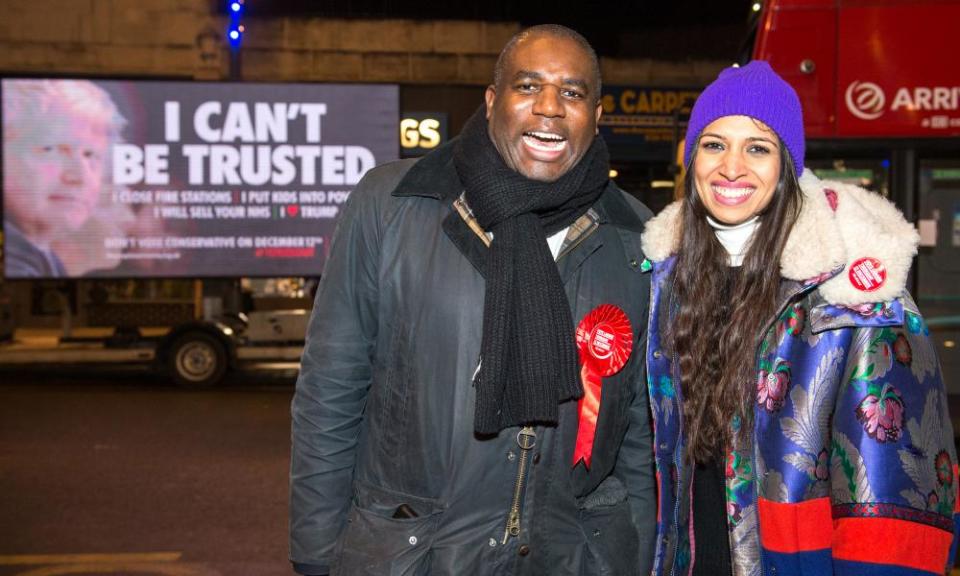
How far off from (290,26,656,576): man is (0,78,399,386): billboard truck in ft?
31.0

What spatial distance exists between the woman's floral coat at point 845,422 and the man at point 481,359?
18.7 inches

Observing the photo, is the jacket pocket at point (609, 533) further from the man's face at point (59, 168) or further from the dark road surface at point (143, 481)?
the man's face at point (59, 168)

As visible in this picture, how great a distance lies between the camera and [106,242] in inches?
479

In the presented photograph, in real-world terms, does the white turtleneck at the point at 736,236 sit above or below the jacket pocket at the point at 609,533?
above

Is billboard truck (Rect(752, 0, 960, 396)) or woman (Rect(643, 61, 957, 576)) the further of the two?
billboard truck (Rect(752, 0, 960, 396))

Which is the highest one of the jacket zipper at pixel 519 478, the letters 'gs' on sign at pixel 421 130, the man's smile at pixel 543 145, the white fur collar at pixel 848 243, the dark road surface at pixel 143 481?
the letters 'gs' on sign at pixel 421 130

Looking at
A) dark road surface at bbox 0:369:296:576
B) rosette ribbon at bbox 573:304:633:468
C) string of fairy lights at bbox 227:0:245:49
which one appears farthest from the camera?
string of fairy lights at bbox 227:0:245:49

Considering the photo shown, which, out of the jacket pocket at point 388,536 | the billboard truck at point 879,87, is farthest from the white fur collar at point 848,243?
the billboard truck at point 879,87

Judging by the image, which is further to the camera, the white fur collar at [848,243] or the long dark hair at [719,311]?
the long dark hair at [719,311]

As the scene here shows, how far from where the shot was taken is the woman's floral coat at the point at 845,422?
2.05 meters

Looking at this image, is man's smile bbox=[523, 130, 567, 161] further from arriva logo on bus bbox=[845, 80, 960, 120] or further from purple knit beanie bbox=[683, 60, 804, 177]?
arriva logo on bus bbox=[845, 80, 960, 120]

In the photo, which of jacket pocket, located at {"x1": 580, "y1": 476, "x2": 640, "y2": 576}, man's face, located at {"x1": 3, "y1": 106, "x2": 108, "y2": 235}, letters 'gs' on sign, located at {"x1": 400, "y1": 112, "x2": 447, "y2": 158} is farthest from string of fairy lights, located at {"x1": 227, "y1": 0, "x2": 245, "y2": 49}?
jacket pocket, located at {"x1": 580, "y1": 476, "x2": 640, "y2": 576}

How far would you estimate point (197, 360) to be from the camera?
40.1 feet

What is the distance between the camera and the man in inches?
98.0
